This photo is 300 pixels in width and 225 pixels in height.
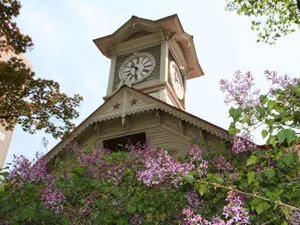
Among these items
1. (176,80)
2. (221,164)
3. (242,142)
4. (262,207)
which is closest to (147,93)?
(176,80)

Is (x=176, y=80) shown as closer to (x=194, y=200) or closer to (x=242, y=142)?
(x=194, y=200)

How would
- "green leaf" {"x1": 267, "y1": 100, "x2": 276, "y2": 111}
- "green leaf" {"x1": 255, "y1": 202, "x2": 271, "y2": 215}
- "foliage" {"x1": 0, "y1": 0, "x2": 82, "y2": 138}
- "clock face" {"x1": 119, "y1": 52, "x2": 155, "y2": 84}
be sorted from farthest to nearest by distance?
"clock face" {"x1": 119, "y1": 52, "x2": 155, "y2": 84} < "foliage" {"x1": 0, "y1": 0, "x2": 82, "y2": 138} < "green leaf" {"x1": 267, "y1": 100, "x2": 276, "y2": 111} < "green leaf" {"x1": 255, "y1": 202, "x2": 271, "y2": 215}

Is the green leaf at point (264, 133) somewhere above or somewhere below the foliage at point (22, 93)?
below

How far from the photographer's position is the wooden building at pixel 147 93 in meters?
12.2

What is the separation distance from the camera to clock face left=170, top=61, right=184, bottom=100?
17.7 metres

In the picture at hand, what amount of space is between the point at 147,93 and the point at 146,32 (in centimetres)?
408

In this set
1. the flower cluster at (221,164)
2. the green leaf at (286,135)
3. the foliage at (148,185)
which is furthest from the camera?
the flower cluster at (221,164)

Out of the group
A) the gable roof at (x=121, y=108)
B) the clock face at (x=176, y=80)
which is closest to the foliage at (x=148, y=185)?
the gable roof at (x=121, y=108)

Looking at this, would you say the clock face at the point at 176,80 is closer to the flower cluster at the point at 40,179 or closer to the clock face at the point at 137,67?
the clock face at the point at 137,67

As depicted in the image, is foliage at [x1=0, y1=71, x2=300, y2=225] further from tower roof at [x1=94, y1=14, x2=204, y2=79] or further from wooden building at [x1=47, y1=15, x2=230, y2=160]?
tower roof at [x1=94, y1=14, x2=204, y2=79]

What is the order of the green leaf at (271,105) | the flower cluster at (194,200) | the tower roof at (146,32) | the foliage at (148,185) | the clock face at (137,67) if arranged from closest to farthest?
the green leaf at (271,105), the foliage at (148,185), the flower cluster at (194,200), the clock face at (137,67), the tower roof at (146,32)

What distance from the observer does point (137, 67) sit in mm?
17328

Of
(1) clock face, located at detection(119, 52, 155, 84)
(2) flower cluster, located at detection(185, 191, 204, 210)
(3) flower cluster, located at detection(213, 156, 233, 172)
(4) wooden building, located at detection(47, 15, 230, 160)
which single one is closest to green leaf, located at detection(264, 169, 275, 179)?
(2) flower cluster, located at detection(185, 191, 204, 210)

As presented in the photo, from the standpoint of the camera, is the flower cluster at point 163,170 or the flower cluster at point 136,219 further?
the flower cluster at point 136,219
